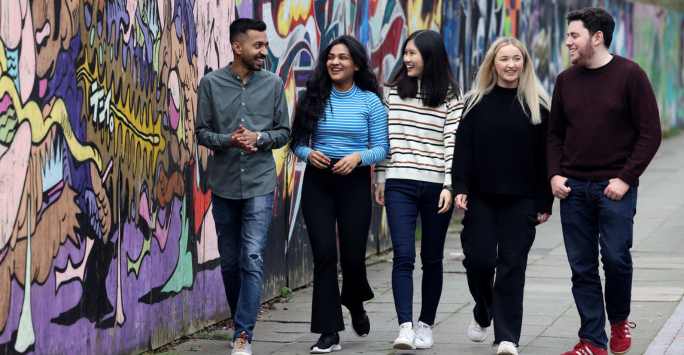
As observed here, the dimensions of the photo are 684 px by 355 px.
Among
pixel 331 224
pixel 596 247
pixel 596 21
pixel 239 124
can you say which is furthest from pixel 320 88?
pixel 596 247

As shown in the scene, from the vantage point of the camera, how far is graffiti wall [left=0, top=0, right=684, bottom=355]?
20.8 feet

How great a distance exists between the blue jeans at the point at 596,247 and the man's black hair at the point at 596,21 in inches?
31.1

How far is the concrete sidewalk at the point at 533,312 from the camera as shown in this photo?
324 inches

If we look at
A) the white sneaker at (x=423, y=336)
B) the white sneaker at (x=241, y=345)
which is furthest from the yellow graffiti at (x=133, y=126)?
the white sneaker at (x=423, y=336)

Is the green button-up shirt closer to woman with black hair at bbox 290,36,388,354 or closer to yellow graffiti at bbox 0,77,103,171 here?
woman with black hair at bbox 290,36,388,354

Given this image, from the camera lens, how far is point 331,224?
26.1ft

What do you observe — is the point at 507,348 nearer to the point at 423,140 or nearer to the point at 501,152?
the point at 501,152

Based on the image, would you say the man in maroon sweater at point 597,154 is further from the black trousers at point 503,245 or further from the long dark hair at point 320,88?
the long dark hair at point 320,88

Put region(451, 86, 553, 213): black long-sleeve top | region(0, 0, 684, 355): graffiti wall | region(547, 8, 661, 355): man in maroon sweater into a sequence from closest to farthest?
region(0, 0, 684, 355): graffiti wall → region(547, 8, 661, 355): man in maroon sweater → region(451, 86, 553, 213): black long-sleeve top

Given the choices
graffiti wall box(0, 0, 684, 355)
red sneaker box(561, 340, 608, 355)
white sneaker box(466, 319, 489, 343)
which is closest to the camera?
graffiti wall box(0, 0, 684, 355)

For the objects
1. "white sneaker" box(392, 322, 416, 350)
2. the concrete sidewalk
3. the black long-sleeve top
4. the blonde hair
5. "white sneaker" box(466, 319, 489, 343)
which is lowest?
the concrete sidewalk

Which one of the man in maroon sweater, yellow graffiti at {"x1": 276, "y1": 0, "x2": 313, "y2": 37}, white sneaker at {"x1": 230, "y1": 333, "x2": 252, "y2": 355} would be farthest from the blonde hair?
yellow graffiti at {"x1": 276, "y1": 0, "x2": 313, "y2": 37}

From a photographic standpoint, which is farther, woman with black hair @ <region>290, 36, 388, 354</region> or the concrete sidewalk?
the concrete sidewalk

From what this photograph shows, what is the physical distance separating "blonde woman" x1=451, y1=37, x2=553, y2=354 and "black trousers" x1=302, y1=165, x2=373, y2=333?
58cm
